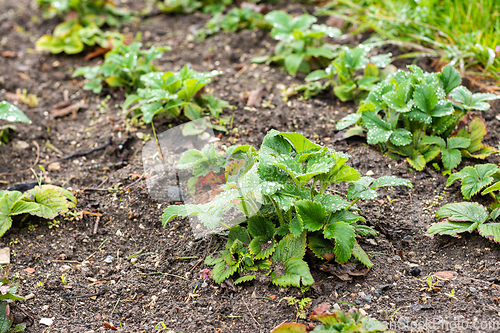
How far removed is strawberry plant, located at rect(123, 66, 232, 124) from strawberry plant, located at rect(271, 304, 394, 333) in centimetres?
161

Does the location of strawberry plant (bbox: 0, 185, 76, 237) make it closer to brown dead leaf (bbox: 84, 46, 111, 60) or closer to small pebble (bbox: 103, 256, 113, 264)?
small pebble (bbox: 103, 256, 113, 264)

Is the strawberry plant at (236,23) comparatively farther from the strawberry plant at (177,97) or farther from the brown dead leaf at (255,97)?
the strawberry plant at (177,97)

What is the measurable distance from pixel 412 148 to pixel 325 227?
3.55 ft

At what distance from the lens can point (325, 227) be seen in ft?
5.50

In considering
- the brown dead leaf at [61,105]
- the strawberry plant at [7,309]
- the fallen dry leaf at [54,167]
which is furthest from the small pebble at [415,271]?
the brown dead leaf at [61,105]

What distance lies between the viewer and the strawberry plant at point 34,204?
83.8 inches

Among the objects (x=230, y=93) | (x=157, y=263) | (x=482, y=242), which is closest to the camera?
(x=482, y=242)

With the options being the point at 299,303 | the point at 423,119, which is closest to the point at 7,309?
the point at 299,303

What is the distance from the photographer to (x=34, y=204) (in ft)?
7.06

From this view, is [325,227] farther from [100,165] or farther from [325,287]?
[100,165]

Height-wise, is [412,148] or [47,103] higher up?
[412,148]

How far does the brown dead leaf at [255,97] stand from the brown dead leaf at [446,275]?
5.60ft

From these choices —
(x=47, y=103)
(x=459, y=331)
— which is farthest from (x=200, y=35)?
(x=459, y=331)

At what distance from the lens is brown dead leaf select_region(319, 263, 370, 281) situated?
177cm
